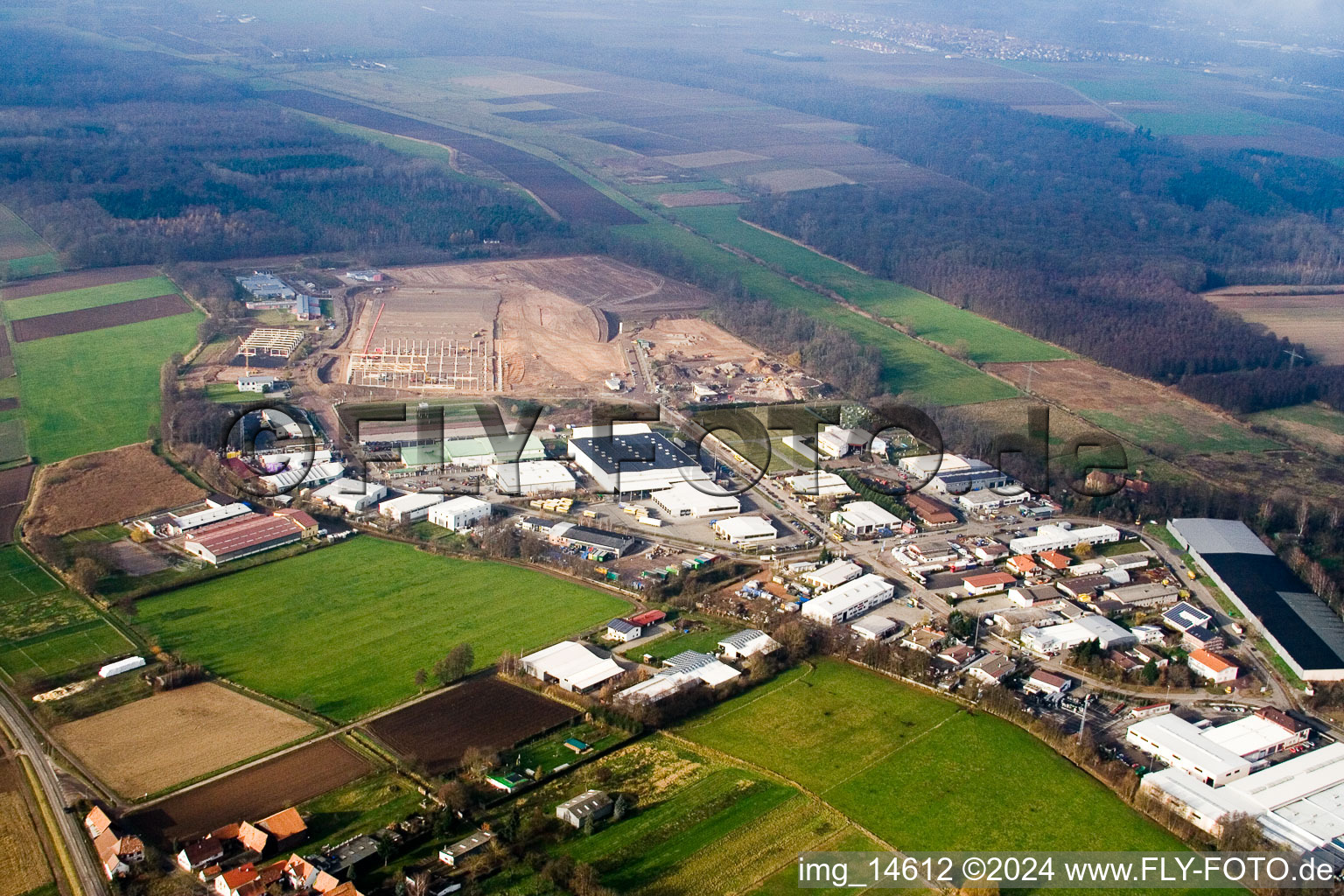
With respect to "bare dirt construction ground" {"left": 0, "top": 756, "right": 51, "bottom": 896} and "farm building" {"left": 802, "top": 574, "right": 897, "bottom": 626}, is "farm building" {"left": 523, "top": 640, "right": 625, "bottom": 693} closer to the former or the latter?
"farm building" {"left": 802, "top": 574, "right": 897, "bottom": 626}

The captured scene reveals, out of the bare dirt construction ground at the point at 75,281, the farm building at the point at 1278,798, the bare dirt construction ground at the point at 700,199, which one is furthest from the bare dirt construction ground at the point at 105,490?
the bare dirt construction ground at the point at 700,199

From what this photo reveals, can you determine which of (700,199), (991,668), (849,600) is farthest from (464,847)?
(700,199)

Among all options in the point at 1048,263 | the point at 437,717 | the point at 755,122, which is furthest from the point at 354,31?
the point at 437,717

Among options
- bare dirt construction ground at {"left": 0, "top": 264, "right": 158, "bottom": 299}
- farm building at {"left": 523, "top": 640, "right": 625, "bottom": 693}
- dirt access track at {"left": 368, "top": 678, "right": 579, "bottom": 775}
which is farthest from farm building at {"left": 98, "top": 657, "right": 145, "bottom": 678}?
bare dirt construction ground at {"left": 0, "top": 264, "right": 158, "bottom": 299}

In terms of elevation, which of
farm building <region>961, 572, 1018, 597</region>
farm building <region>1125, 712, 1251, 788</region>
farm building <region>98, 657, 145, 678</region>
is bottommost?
farm building <region>98, 657, 145, 678</region>

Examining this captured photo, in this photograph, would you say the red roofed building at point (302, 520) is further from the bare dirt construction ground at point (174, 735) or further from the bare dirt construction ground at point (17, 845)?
the bare dirt construction ground at point (17, 845)

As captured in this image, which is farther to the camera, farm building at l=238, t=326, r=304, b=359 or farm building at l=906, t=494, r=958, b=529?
farm building at l=238, t=326, r=304, b=359
